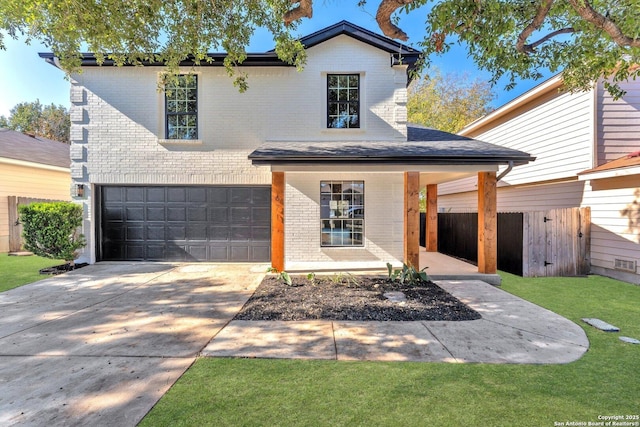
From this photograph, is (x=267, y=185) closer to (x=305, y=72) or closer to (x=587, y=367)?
(x=305, y=72)

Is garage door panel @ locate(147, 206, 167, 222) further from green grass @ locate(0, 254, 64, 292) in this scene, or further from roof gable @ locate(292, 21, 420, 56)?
roof gable @ locate(292, 21, 420, 56)

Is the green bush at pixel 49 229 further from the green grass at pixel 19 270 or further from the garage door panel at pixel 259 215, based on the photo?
the garage door panel at pixel 259 215

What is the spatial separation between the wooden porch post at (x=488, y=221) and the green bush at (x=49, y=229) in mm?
11121

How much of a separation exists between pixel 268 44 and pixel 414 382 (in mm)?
9509

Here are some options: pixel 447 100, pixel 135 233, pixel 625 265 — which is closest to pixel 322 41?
pixel 135 233

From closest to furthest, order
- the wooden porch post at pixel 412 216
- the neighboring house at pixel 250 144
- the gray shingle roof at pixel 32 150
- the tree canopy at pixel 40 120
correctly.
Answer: the wooden porch post at pixel 412 216 < the neighboring house at pixel 250 144 < the gray shingle roof at pixel 32 150 < the tree canopy at pixel 40 120

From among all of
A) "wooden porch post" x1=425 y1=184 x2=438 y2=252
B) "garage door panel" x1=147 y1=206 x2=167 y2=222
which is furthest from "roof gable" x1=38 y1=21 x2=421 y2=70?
"wooden porch post" x1=425 y1=184 x2=438 y2=252

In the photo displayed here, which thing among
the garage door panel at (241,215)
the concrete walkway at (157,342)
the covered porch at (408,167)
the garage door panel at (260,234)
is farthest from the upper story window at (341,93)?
the concrete walkway at (157,342)

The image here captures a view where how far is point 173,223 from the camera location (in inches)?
357

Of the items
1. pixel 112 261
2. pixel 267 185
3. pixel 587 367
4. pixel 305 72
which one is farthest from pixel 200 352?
pixel 305 72

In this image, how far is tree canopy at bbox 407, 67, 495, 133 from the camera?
70.8ft

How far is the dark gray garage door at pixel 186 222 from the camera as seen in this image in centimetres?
902

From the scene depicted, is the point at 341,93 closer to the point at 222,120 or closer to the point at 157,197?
the point at 222,120

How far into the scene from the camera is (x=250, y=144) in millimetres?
8844
